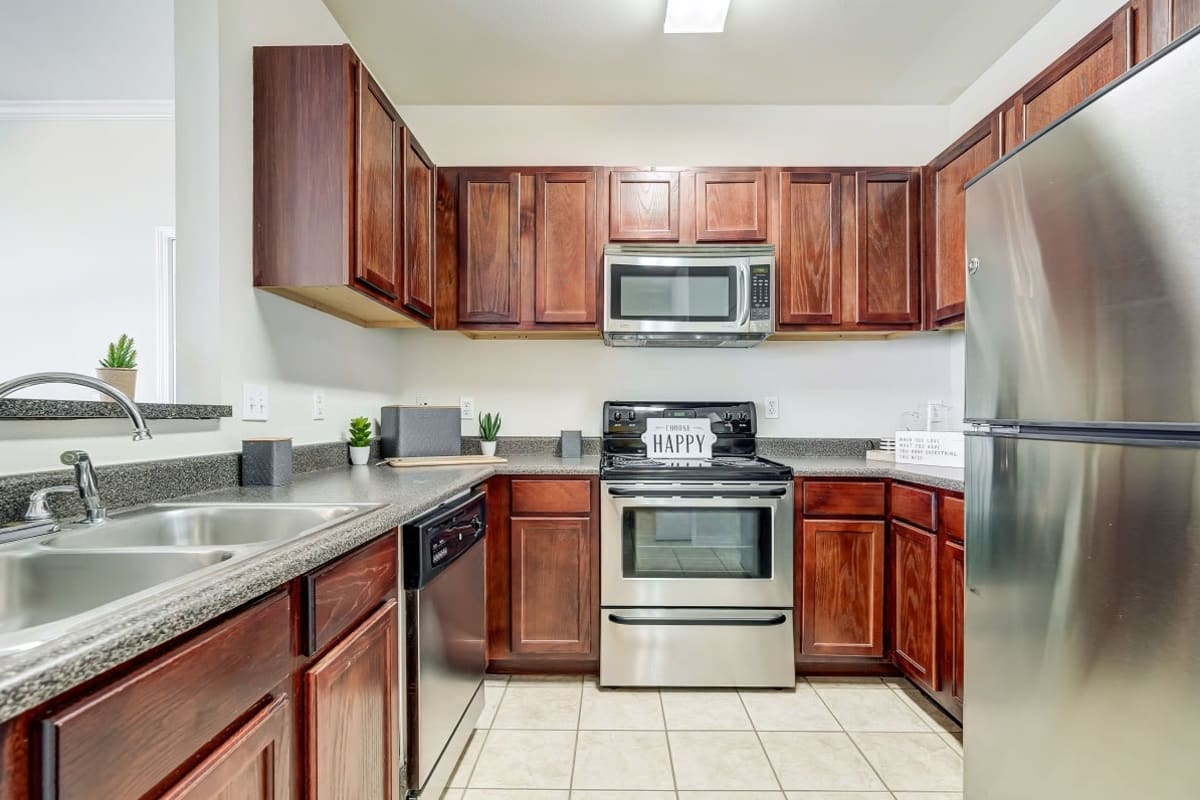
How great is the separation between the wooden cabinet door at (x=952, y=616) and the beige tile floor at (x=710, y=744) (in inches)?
7.1

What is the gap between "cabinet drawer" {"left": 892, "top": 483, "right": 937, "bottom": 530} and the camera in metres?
1.90

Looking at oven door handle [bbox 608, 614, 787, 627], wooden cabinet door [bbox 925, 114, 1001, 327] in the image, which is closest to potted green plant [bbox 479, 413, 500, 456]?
oven door handle [bbox 608, 614, 787, 627]

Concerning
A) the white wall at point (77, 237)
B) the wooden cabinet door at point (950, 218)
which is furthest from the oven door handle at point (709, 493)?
the white wall at point (77, 237)

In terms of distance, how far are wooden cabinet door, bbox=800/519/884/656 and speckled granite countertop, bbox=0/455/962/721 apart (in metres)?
0.41

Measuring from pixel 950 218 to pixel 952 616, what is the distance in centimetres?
154

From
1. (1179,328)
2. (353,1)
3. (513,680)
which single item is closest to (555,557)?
(513,680)

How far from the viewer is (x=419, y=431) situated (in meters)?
2.43

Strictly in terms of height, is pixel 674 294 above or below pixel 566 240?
below

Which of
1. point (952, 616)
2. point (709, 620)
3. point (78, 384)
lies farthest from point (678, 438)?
point (78, 384)

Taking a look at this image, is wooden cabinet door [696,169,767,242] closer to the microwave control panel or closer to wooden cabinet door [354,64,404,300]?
the microwave control panel

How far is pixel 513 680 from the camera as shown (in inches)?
86.3

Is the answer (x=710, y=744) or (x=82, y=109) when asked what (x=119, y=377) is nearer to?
(x=710, y=744)

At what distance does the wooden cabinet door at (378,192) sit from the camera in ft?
5.46

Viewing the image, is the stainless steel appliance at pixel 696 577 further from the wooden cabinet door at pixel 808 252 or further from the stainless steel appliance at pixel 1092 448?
the stainless steel appliance at pixel 1092 448
